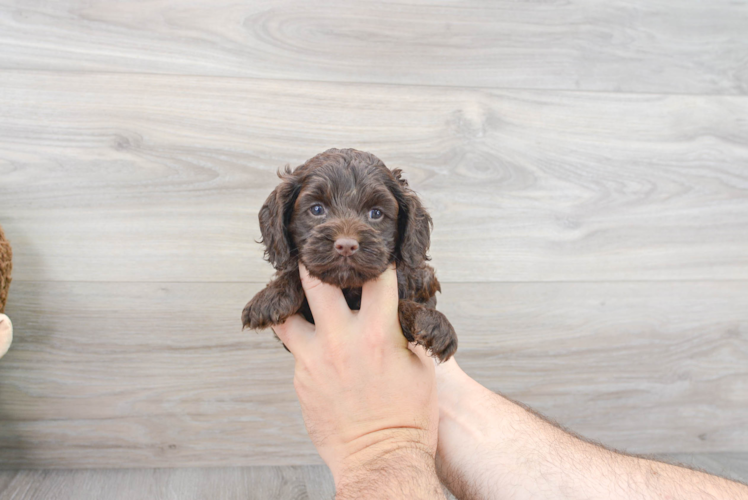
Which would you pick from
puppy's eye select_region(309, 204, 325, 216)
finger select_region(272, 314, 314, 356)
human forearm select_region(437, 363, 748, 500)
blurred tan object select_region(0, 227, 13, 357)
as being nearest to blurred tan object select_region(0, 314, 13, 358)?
blurred tan object select_region(0, 227, 13, 357)

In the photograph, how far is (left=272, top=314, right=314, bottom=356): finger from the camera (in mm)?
1747

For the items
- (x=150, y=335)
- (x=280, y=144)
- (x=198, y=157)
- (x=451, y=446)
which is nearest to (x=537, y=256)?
(x=451, y=446)

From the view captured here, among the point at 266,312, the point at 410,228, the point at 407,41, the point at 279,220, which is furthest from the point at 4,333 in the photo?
the point at 407,41

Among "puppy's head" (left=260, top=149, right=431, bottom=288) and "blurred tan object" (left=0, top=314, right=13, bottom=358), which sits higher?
"puppy's head" (left=260, top=149, right=431, bottom=288)

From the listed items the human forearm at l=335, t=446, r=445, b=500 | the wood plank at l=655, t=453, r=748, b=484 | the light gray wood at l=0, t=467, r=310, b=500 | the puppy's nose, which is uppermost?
the puppy's nose

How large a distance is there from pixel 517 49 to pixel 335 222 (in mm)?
1742

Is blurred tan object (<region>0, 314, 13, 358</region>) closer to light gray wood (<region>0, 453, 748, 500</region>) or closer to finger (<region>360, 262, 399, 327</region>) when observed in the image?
light gray wood (<region>0, 453, 748, 500</region>)

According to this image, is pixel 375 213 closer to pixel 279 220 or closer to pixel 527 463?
pixel 279 220

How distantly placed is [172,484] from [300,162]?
178cm

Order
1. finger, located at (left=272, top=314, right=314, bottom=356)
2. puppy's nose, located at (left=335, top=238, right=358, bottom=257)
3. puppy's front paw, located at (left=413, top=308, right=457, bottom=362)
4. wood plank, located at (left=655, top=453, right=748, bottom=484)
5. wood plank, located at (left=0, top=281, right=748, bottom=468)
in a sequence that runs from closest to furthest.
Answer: puppy's nose, located at (left=335, top=238, right=358, bottom=257), puppy's front paw, located at (left=413, top=308, right=457, bottom=362), finger, located at (left=272, top=314, right=314, bottom=356), wood plank, located at (left=0, top=281, right=748, bottom=468), wood plank, located at (left=655, top=453, right=748, bottom=484)

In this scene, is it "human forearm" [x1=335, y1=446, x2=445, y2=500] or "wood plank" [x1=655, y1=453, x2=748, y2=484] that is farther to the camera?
"wood plank" [x1=655, y1=453, x2=748, y2=484]

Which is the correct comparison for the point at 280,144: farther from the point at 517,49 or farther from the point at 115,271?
the point at 517,49

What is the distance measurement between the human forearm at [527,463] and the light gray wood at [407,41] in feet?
5.51

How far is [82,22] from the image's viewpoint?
2455 mm
